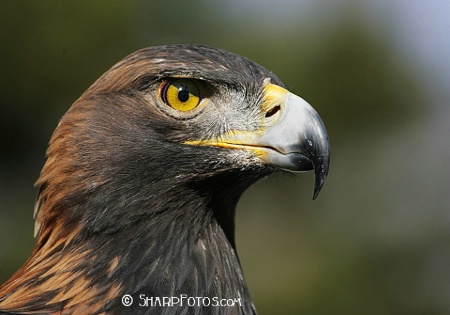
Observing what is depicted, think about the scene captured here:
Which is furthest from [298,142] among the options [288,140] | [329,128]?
[329,128]

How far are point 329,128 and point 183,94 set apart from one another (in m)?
9.22

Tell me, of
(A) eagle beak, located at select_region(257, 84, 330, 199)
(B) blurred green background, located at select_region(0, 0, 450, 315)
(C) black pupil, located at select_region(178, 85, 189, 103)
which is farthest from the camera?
(B) blurred green background, located at select_region(0, 0, 450, 315)

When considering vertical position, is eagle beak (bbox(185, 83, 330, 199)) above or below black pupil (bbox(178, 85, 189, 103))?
below

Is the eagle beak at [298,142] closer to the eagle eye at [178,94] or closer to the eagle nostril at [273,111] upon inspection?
the eagle nostril at [273,111]

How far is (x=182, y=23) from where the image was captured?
36.6 feet

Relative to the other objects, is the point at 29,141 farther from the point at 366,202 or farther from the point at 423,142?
the point at 423,142

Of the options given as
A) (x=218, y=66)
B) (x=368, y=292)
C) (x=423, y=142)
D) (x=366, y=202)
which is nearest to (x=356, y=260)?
(x=368, y=292)

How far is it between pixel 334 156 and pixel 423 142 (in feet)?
5.37

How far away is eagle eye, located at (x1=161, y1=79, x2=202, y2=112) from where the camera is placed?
8.61ft

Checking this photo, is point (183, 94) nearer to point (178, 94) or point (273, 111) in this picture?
point (178, 94)

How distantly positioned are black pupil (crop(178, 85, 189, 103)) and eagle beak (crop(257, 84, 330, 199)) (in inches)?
12.6

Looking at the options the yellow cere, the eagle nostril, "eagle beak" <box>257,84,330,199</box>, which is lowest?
"eagle beak" <box>257,84,330,199</box>

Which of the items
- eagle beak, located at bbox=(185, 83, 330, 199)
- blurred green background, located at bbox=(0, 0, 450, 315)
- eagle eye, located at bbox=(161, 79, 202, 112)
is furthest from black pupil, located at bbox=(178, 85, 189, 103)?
blurred green background, located at bbox=(0, 0, 450, 315)

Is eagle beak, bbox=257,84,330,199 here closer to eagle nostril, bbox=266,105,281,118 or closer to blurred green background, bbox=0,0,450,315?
eagle nostril, bbox=266,105,281,118
